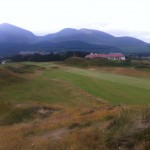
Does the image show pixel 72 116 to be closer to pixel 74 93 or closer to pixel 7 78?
pixel 74 93

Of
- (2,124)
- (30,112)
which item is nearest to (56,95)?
(30,112)

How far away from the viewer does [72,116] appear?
19.5 meters

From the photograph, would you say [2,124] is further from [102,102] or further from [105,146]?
[105,146]

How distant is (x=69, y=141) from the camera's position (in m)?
11.2

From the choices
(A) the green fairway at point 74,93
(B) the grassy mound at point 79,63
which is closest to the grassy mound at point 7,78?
(A) the green fairway at point 74,93

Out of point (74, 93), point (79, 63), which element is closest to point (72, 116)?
point (74, 93)

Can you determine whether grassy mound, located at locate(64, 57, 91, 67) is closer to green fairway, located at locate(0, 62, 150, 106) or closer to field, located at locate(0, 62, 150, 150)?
field, located at locate(0, 62, 150, 150)

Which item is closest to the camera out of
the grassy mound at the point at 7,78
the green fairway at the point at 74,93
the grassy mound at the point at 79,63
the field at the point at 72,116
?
the field at the point at 72,116

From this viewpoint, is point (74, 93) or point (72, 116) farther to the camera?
point (74, 93)

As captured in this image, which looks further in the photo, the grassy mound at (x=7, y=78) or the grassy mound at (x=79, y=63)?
the grassy mound at (x=79, y=63)

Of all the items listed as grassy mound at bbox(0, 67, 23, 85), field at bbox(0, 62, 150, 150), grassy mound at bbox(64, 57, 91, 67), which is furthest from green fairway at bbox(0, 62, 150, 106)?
grassy mound at bbox(64, 57, 91, 67)

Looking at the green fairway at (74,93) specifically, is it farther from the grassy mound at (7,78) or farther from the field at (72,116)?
the grassy mound at (7,78)

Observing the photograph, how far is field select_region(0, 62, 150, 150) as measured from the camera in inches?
418

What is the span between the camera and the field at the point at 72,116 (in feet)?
34.8
